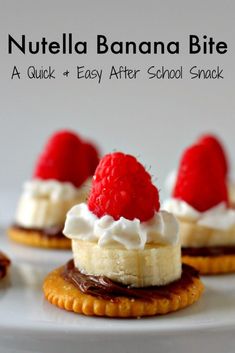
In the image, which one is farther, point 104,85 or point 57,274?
point 104,85

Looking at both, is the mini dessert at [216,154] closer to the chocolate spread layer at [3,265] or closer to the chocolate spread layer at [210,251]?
the chocolate spread layer at [210,251]

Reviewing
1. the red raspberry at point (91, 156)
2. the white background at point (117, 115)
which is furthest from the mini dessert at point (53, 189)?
the white background at point (117, 115)

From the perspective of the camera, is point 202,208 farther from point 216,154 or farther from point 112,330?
point 112,330

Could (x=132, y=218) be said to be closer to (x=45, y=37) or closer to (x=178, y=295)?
(x=178, y=295)

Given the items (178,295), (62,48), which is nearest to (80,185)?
(62,48)

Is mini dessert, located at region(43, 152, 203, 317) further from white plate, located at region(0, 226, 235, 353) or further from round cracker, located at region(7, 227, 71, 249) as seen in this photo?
round cracker, located at region(7, 227, 71, 249)

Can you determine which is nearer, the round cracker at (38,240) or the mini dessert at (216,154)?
the round cracker at (38,240)

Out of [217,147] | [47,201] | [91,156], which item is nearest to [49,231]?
[47,201]

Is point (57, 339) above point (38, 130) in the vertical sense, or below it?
below
